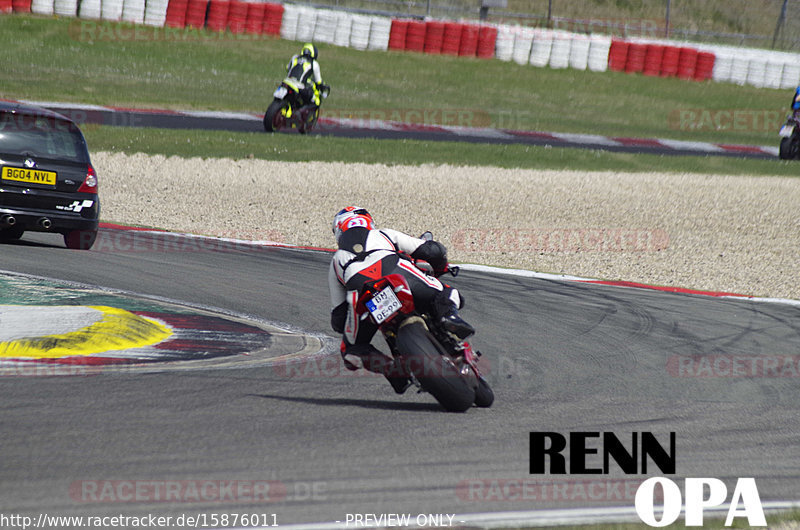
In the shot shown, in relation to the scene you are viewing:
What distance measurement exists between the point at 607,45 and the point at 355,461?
90.9 ft

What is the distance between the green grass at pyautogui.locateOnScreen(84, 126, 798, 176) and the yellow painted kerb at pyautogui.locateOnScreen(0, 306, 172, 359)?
34.1ft

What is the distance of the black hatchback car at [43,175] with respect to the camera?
10266mm

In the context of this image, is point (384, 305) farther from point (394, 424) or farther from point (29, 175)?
point (29, 175)

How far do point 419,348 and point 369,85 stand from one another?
73.4 ft

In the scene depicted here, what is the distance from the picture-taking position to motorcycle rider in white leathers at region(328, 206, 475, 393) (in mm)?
5898

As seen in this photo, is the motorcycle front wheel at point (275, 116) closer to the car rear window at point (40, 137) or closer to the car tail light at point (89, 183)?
the car rear window at point (40, 137)

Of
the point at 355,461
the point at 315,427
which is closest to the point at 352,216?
the point at 315,427

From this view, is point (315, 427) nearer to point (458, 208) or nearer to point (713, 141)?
point (458, 208)

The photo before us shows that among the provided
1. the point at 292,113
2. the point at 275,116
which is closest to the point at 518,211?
the point at 292,113

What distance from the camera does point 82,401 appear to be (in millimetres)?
5551

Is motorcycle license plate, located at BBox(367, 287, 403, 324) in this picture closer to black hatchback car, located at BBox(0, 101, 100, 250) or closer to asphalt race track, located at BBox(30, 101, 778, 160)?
black hatchback car, located at BBox(0, 101, 100, 250)

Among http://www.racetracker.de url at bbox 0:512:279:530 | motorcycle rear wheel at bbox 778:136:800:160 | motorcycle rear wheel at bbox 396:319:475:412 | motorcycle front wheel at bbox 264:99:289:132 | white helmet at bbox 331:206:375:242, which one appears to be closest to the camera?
http://www.racetracker.de url at bbox 0:512:279:530

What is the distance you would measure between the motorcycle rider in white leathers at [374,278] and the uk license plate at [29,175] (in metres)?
5.14

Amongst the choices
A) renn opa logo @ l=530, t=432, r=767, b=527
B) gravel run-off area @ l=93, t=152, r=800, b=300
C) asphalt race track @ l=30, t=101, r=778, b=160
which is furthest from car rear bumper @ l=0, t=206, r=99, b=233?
asphalt race track @ l=30, t=101, r=778, b=160
